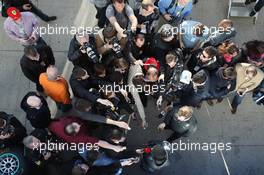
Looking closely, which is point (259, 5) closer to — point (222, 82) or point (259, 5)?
point (259, 5)

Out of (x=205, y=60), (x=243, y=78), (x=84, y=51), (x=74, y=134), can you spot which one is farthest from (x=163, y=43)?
(x=74, y=134)

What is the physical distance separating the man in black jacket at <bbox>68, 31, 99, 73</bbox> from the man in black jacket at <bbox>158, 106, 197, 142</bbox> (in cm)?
139

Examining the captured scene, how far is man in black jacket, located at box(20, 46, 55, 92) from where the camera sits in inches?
207

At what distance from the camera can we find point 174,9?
6039 mm

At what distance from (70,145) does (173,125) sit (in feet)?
4.94

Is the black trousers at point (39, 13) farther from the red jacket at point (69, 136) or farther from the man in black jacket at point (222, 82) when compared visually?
the man in black jacket at point (222, 82)

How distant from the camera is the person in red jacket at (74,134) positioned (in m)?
4.97

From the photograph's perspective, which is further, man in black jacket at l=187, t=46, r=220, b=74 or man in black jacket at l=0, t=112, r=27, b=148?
man in black jacket at l=187, t=46, r=220, b=74

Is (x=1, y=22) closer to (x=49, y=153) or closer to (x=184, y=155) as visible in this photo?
(x=49, y=153)

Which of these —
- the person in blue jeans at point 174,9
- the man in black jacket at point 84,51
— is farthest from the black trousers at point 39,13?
the person in blue jeans at point 174,9

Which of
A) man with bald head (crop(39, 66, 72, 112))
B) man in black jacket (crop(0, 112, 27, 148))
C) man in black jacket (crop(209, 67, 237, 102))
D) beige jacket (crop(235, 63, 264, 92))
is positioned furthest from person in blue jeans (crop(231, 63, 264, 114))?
man in black jacket (crop(0, 112, 27, 148))

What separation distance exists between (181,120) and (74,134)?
1.50 m

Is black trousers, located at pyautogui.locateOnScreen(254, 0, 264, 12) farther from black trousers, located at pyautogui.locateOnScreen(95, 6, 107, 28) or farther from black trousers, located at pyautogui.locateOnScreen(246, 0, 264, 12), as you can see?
black trousers, located at pyautogui.locateOnScreen(95, 6, 107, 28)

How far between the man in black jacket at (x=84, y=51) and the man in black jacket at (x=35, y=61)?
0.47 metres
